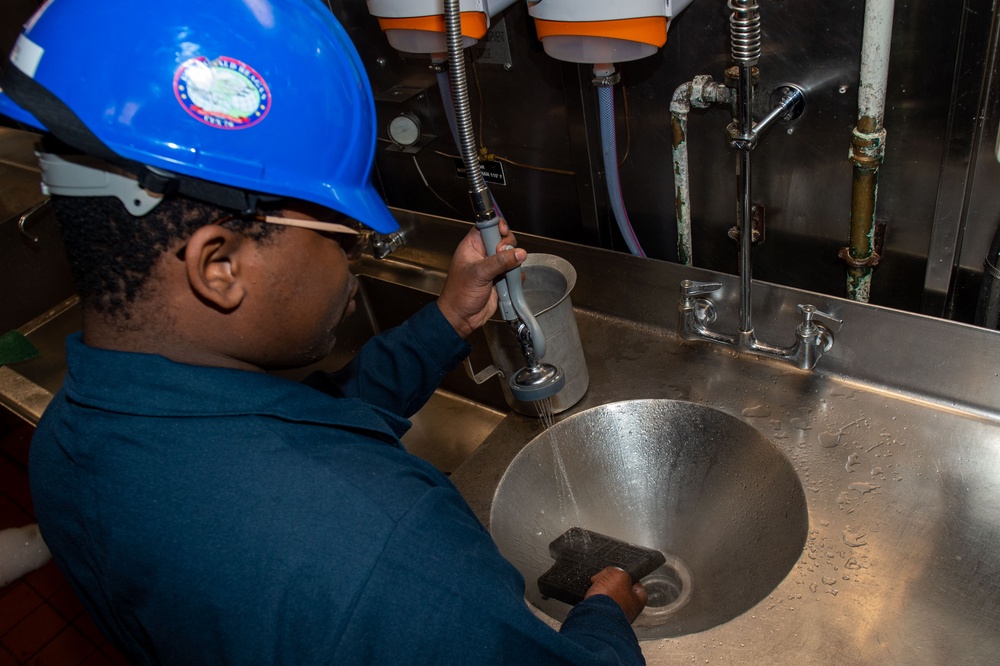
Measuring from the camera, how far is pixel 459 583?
69 centimetres

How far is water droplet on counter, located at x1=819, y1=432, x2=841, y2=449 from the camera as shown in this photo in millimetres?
1210

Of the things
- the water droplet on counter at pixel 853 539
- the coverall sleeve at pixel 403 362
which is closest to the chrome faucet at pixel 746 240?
the water droplet on counter at pixel 853 539

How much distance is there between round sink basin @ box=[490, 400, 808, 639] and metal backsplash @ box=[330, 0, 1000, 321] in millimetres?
381

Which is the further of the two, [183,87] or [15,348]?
[15,348]

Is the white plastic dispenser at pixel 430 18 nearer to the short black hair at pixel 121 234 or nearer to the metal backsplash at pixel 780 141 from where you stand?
the metal backsplash at pixel 780 141

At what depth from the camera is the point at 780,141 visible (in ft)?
4.21

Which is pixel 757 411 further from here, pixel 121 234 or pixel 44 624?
pixel 44 624

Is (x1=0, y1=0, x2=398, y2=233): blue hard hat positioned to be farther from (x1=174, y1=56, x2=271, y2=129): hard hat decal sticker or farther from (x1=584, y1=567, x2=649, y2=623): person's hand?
(x1=584, y1=567, x2=649, y2=623): person's hand

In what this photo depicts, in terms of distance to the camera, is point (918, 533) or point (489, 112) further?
point (489, 112)

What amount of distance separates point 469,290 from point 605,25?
1.42 feet

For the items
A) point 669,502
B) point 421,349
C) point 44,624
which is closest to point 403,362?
point 421,349

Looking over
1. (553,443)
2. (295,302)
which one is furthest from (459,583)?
(553,443)

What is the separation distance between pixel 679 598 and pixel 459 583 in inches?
26.8

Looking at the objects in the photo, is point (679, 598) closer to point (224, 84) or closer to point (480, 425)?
point (480, 425)
